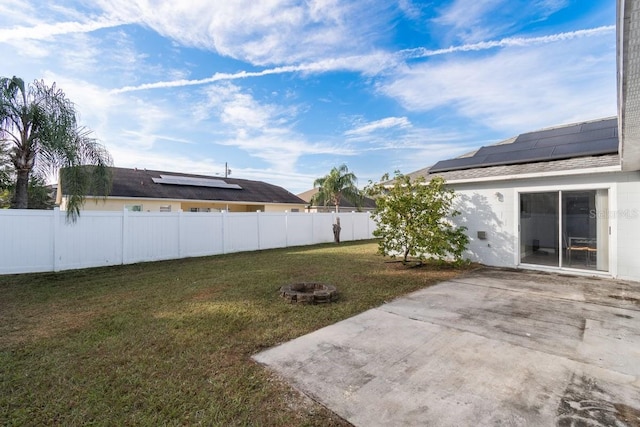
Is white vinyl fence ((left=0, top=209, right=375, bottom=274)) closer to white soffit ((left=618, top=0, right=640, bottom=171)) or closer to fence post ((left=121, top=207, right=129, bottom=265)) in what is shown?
fence post ((left=121, top=207, right=129, bottom=265))

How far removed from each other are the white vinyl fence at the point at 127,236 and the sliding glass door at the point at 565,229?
9904 mm

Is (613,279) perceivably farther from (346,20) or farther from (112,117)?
(112,117)

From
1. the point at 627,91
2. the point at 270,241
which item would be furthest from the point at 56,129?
the point at 627,91

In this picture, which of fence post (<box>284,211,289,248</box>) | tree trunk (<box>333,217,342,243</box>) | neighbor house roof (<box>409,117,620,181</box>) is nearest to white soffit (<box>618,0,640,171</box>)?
neighbor house roof (<box>409,117,620,181</box>)

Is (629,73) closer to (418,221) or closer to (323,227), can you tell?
Result: (418,221)

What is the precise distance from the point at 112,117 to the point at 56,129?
2.60 m

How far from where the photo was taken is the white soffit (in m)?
1.91

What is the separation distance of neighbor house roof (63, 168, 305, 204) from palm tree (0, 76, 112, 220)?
7.09 meters

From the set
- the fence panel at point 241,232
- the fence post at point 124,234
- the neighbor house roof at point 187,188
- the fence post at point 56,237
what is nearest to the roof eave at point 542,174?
the fence panel at point 241,232

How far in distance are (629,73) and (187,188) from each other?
2035 cm

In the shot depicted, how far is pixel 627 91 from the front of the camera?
9.61ft

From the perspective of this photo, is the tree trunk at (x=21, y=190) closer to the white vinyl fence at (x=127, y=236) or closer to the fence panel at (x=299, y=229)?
the white vinyl fence at (x=127, y=236)

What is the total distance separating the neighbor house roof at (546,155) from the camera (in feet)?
24.0

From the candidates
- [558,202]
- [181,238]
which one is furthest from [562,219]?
[181,238]
